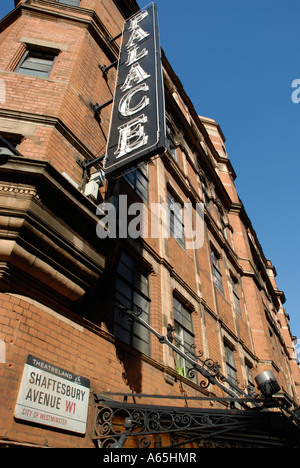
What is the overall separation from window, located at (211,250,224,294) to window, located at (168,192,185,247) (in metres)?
3.27

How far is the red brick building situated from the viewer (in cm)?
412

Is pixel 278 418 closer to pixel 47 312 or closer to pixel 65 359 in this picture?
pixel 65 359

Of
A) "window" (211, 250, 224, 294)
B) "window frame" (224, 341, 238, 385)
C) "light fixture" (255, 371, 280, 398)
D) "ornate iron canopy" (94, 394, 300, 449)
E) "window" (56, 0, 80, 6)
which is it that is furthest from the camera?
"window" (211, 250, 224, 294)

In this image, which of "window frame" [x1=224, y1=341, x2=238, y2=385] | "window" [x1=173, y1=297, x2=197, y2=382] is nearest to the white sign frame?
"window" [x1=173, y1=297, x2=197, y2=382]

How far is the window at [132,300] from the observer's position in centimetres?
651

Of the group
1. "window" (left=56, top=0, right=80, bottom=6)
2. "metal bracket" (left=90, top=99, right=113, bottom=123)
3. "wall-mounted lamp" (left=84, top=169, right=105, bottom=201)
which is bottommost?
"wall-mounted lamp" (left=84, top=169, right=105, bottom=201)

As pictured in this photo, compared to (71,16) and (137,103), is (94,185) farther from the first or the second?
(71,16)

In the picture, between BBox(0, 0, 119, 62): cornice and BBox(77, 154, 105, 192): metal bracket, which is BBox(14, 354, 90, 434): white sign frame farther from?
BBox(0, 0, 119, 62): cornice

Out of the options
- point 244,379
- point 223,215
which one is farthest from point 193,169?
point 244,379

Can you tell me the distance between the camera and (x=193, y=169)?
16.2 m

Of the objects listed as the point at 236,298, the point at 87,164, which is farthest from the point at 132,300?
the point at 236,298

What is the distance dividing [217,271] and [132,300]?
8226 millimetres

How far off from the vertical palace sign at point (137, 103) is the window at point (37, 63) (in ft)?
5.50
